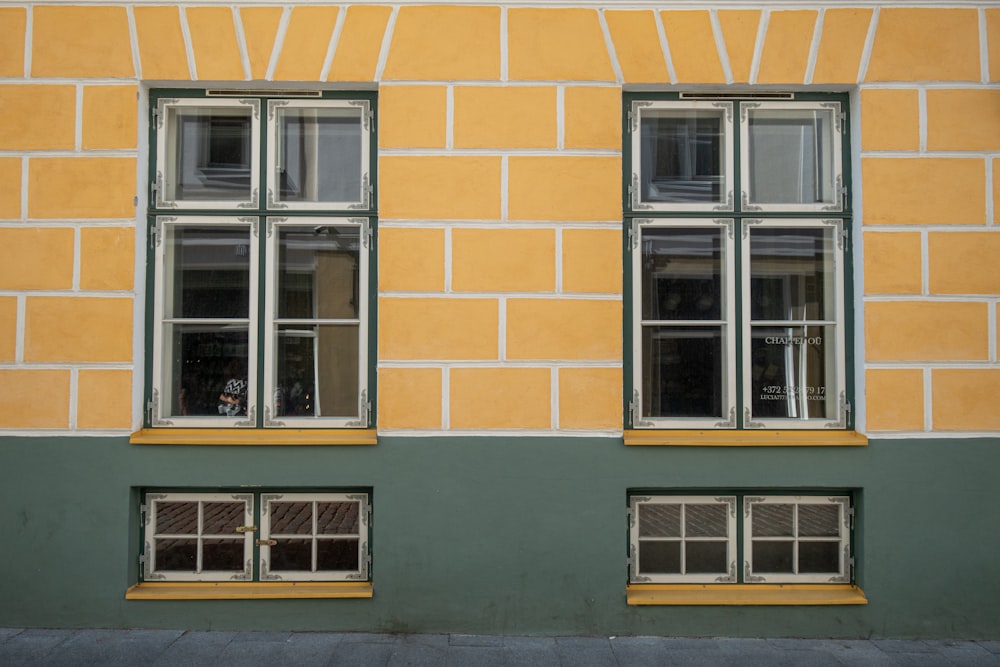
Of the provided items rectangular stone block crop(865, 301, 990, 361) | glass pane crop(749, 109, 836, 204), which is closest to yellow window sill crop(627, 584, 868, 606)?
rectangular stone block crop(865, 301, 990, 361)

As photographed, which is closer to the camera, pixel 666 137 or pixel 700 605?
pixel 700 605

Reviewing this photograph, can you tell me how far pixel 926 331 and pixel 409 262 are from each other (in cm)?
347

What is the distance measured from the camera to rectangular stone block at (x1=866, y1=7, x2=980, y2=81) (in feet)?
15.0

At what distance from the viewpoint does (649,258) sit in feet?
15.6

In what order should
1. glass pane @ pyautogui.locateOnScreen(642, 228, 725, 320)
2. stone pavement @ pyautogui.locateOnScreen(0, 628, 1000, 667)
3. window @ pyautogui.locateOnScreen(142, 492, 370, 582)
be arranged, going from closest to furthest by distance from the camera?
1. stone pavement @ pyautogui.locateOnScreen(0, 628, 1000, 667)
2. window @ pyautogui.locateOnScreen(142, 492, 370, 582)
3. glass pane @ pyautogui.locateOnScreen(642, 228, 725, 320)

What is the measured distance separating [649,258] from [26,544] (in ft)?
15.1

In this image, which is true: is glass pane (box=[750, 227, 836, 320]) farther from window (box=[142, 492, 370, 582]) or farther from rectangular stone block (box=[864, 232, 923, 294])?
window (box=[142, 492, 370, 582])

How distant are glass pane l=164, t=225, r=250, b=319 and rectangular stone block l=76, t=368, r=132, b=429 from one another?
0.55 meters

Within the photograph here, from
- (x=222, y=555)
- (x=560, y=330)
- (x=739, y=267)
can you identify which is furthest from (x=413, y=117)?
(x=222, y=555)

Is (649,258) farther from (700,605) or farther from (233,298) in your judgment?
(233,298)

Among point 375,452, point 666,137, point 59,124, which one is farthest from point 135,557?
point 666,137

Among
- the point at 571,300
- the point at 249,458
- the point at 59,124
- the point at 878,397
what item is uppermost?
the point at 59,124

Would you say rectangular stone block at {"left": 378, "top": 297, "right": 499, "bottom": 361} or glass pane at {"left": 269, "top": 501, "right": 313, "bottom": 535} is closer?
rectangular stone block at {"left": 378, "top": 297, "right": 499, "bottom": 361}

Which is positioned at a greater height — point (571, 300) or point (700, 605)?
point (571, 300)
